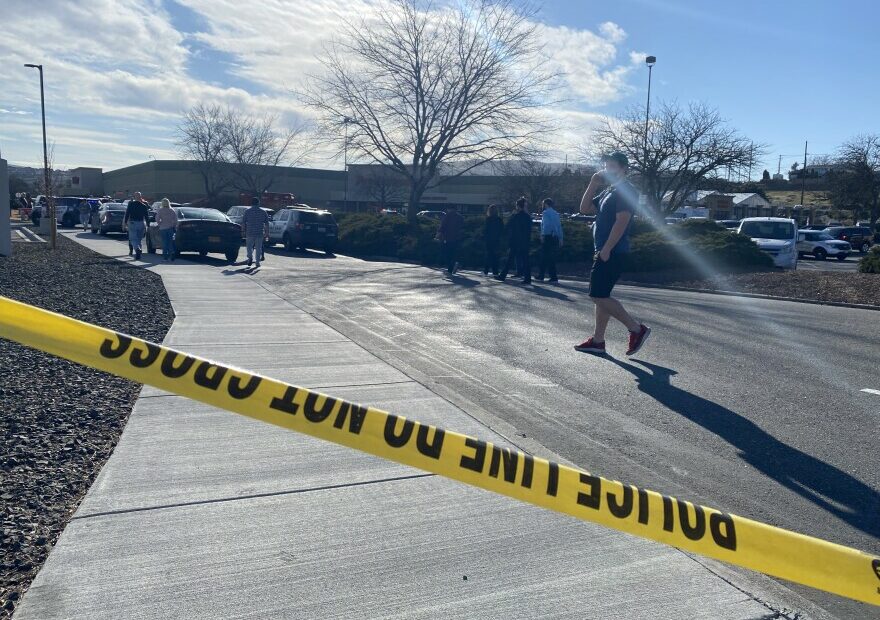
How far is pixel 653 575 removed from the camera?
129 inches

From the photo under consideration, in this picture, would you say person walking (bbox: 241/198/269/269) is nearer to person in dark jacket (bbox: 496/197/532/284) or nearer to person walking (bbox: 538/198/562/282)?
person in dark jacket (bbox: 496/197/532/284)

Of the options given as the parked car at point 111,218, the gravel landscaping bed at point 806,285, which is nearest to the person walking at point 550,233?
the gravel landscaping bed at point 806,285

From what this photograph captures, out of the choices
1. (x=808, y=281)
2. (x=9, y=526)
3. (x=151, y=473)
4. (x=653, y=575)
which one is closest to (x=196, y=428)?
(x=151, y=473)

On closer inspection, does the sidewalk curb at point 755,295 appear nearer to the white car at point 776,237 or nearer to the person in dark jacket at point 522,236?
the person in dark jacket at point 522,236

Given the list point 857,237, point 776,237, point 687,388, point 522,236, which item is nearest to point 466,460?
point 687,388

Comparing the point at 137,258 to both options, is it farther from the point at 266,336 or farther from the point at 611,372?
the point at 611,372

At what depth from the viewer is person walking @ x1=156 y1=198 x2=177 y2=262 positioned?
754 inches

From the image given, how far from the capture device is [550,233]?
15.6 meters

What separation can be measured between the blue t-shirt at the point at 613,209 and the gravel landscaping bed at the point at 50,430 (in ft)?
14.7

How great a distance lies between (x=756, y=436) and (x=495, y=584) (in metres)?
3.08

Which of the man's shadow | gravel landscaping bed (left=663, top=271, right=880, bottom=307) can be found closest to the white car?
gravel landscaping bed (left=663, top=271, right=880, bottom=307)

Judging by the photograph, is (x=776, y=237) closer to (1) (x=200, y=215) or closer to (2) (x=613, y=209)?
(1) (x=200, y=215)

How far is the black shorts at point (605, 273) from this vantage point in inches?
307

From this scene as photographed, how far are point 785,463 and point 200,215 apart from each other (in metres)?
18.9
